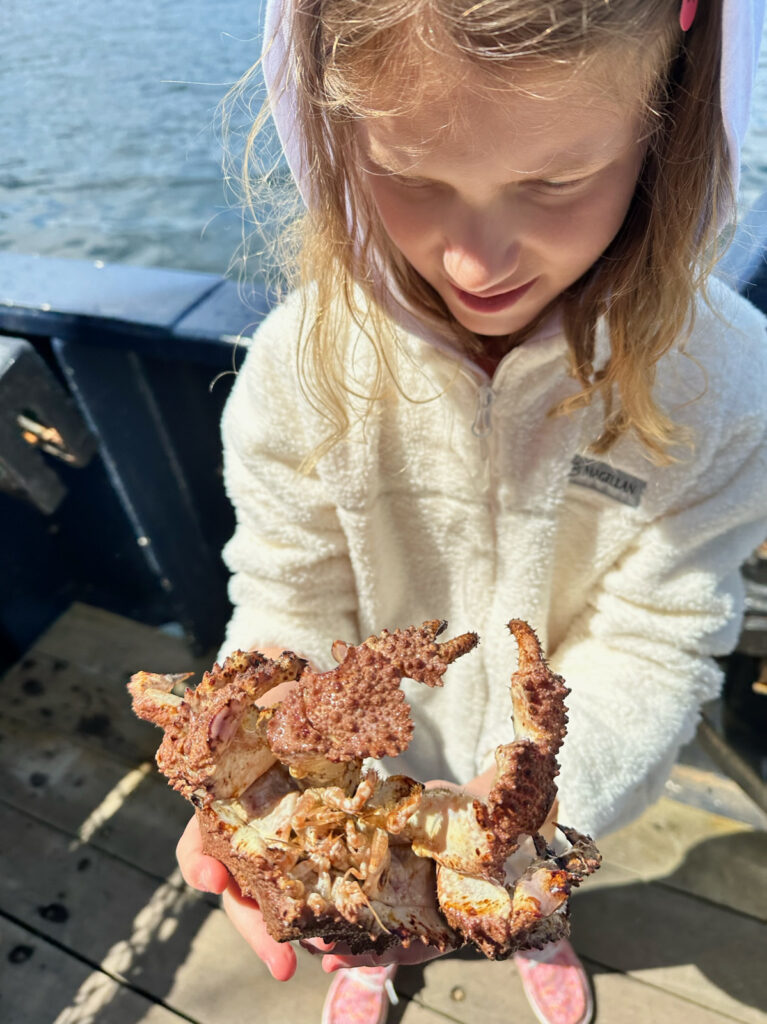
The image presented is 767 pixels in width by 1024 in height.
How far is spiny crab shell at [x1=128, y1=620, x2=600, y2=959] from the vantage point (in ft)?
2.42

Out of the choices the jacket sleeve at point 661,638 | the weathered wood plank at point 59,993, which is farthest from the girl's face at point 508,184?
the weathered wood plank at point 59,993

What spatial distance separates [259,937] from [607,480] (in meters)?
0.84

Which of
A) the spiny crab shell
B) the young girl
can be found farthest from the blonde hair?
the spiny crab shell

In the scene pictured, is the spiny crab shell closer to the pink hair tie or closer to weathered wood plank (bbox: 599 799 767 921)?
the pink hair tie

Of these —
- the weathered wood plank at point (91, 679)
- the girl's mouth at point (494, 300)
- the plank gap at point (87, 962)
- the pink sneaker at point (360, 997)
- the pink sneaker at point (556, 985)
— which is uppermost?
the girl's mouth at point (494, 300)

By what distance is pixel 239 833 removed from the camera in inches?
31.5

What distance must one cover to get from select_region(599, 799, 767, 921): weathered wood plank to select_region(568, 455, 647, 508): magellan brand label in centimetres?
93

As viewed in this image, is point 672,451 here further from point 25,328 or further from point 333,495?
point 25,328

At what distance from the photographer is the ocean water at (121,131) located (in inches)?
168

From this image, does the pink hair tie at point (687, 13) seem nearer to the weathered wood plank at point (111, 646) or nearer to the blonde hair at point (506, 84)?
the blonde hair at point (506, 84)

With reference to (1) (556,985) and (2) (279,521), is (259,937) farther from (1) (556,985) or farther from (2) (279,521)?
(1) (556,985)

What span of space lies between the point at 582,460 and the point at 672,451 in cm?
14

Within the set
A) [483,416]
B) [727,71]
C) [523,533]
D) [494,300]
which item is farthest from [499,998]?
[727,71]

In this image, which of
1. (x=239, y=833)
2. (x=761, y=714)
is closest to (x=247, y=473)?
(x=239, y=833)
